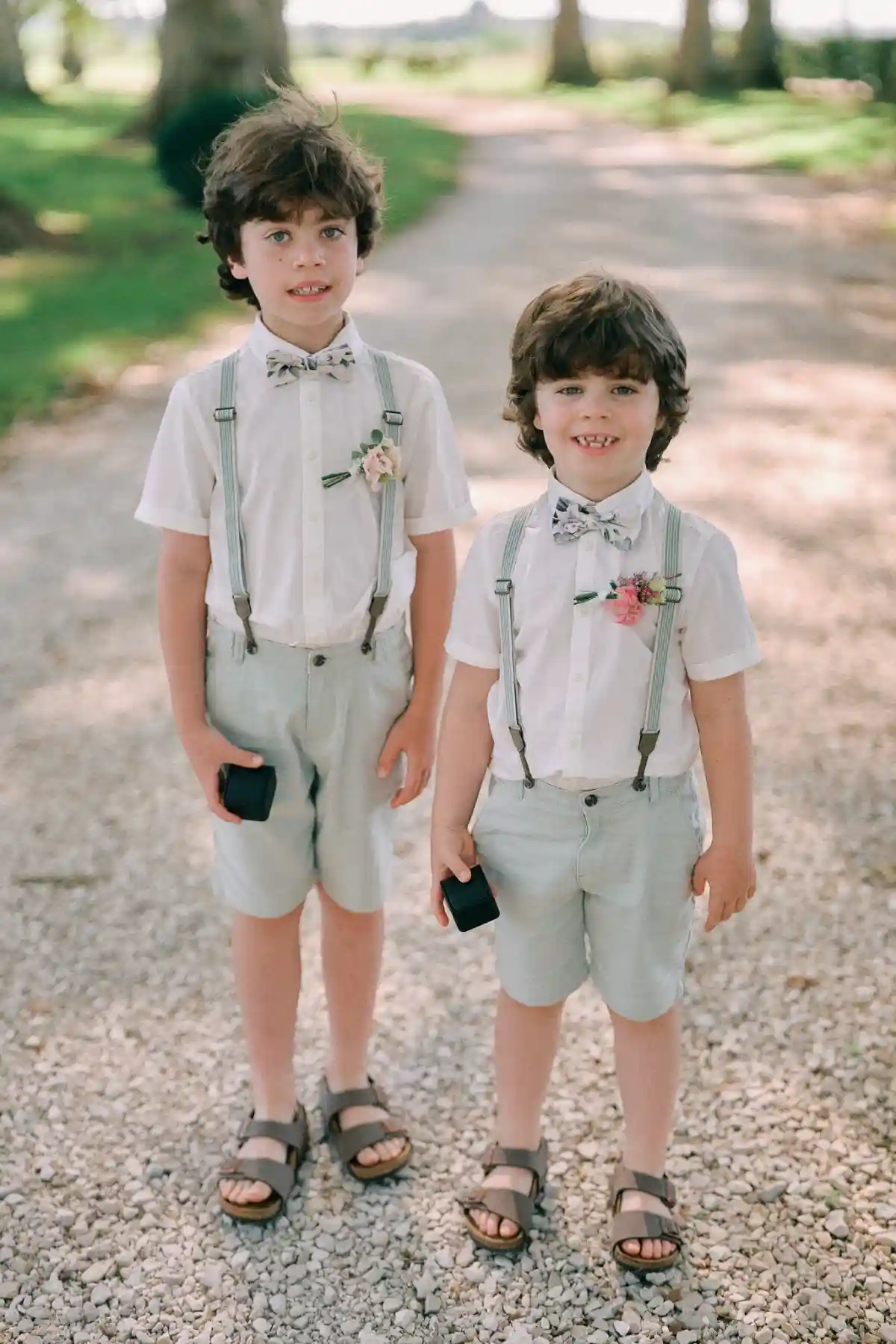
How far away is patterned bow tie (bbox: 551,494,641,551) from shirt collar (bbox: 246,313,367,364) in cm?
43

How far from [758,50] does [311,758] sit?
26.9m

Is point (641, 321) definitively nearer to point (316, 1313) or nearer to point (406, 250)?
point (316, 1313)

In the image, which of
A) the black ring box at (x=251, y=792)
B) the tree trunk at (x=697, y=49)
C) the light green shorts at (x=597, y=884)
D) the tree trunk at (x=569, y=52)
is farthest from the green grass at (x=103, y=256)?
the tree trunk at (x=569, y=52)

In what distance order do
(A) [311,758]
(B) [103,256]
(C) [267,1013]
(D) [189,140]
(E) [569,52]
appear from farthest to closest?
(E) [569,52] < (D) [189,140] < (B) [103,256] < (C) [267,1013] < (A) [311,758]

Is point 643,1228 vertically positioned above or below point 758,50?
above

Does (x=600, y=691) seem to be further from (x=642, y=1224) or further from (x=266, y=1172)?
(x=266, y=1172)

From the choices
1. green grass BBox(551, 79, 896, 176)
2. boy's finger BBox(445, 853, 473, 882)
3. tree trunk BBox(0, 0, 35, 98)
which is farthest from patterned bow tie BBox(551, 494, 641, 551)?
tree trunk BBox(0, 0, 35, 98)

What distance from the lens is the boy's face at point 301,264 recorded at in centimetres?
194

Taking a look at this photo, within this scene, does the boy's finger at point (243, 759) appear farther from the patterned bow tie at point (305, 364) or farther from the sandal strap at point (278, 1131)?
the sandal strap at point (278, 1131)

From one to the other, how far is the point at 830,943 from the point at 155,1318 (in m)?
1.65

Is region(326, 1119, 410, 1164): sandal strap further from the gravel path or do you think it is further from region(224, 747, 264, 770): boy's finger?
region(224, 747, 264, 770): boy's finger

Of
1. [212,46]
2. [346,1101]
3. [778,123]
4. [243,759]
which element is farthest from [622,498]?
[778,123]

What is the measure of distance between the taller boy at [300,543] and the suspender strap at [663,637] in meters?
0.40

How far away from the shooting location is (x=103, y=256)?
34.9 ft
